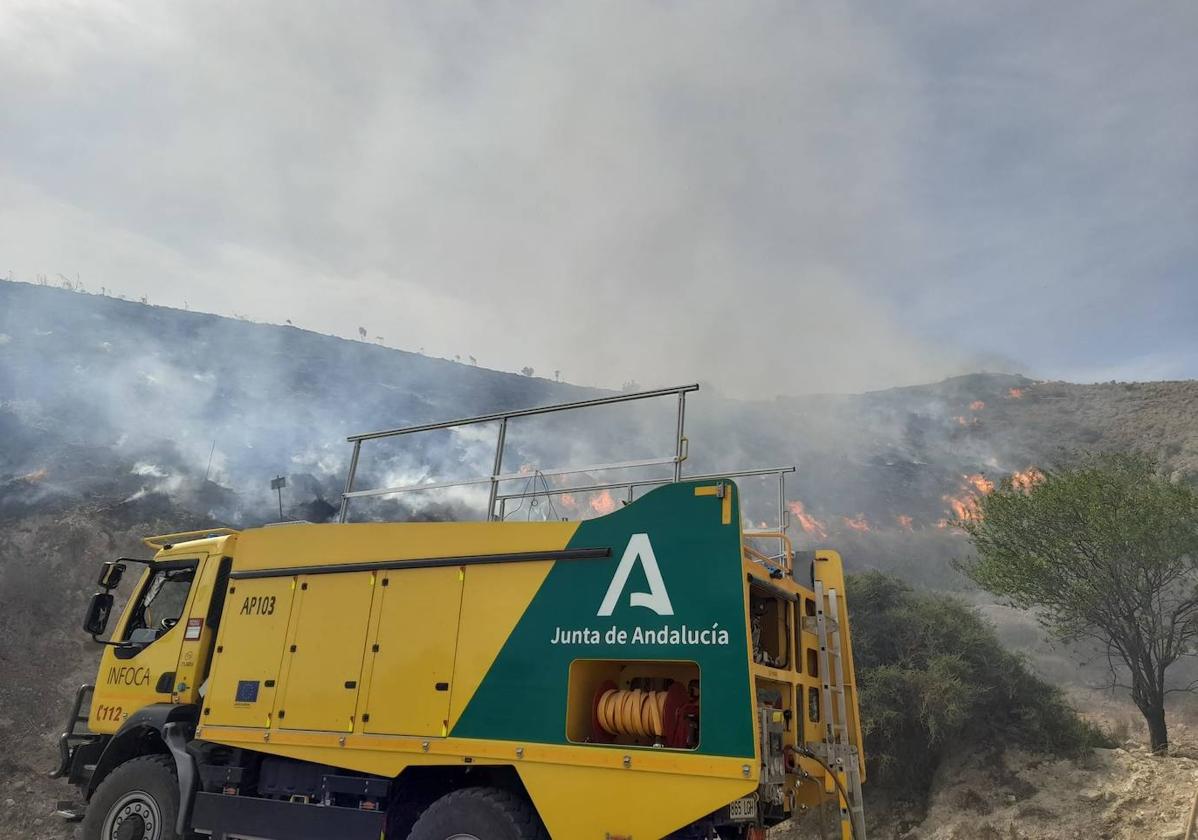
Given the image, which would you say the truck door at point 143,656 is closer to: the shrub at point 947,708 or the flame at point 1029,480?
the shrub at point 947,708

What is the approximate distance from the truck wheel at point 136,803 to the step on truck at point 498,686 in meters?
0.02

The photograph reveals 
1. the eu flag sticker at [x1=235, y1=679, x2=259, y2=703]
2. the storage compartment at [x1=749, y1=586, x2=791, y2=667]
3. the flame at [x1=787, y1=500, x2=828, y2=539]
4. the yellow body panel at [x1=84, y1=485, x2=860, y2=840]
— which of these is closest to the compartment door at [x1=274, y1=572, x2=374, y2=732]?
the yellow body panel at [x1=84, y1=485, x2=860, y2=840]

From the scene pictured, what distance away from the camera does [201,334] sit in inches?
1869

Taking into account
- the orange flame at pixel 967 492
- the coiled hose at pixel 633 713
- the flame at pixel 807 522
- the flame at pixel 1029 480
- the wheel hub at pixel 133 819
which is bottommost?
the wheel hub at pixel 133 819

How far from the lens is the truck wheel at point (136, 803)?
7.44 metres

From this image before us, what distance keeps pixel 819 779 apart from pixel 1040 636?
30871mm

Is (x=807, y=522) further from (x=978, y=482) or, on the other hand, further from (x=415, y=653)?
(x=415, y=653)

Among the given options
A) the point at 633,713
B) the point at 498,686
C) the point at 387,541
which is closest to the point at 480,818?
the point at 498,686

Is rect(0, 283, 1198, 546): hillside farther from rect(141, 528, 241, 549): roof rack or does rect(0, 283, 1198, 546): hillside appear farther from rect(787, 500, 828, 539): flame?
rect(141, 528, 241, 549): roof rack

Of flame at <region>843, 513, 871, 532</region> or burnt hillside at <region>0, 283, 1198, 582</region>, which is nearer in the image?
burnt hillside at <region>0, 283, 1198, 582</region>

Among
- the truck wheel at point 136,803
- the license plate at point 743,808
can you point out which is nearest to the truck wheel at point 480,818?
the license plate at point 743,808

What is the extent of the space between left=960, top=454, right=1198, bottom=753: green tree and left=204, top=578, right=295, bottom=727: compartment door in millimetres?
16370

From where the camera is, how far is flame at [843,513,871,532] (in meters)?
44.2

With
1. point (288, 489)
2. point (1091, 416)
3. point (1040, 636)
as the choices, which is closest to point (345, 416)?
point (288, 489)
